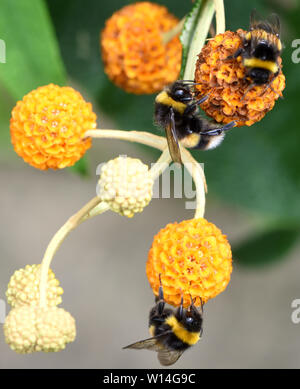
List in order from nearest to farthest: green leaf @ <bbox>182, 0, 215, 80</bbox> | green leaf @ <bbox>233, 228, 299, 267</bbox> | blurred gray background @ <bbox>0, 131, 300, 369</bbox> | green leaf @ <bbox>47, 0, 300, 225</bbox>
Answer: green leaf @ <bbox>182, 0, 215, 80</bbox> → green leaf @ <bbox>47, 0, 300, 225</bbox> → green leaf @ <bbox>233, 228, 299, 267</bbox> → blurred gray background @ <bbox>0, 131, 300, 369</bbox>

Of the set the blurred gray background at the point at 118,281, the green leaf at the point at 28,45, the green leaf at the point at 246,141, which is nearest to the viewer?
the green leaf at the point at 28,45

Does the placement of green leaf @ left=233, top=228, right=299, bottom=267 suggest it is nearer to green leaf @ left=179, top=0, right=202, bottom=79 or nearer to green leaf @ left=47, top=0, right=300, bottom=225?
green leaf @ left=47, top=0, right=300, bottom=225

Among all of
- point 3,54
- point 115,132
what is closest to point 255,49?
point 115,132

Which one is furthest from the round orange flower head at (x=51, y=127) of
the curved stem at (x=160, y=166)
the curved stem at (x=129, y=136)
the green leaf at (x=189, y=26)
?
the green leaf at (x=189, y=26)

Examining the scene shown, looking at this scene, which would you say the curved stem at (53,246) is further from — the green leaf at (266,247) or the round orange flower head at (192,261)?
the green leaf at (266,247)

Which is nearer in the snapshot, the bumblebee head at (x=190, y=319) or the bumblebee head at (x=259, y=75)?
the bumblebee head at (x=259, y=75)

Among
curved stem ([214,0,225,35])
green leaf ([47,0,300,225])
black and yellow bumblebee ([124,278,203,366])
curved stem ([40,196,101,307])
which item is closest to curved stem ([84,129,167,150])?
curved stem ([40,196,101,307])
